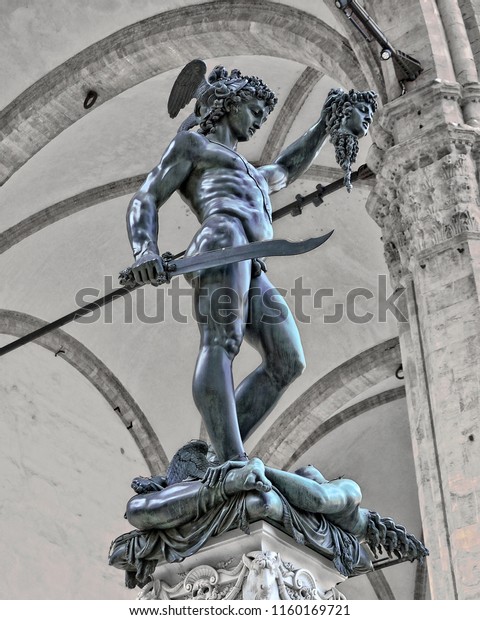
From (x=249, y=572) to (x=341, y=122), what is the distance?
4.86 ft

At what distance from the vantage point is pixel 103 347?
46.1 ft

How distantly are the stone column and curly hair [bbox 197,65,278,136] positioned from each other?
9.25 ft

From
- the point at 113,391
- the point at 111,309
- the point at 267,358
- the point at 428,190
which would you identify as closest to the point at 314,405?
the point at 113,391

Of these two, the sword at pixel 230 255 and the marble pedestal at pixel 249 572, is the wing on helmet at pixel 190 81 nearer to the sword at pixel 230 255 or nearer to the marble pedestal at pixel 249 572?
the sword at pixel 230 255

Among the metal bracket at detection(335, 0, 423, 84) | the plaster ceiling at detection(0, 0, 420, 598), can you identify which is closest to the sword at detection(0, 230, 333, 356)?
the metal bracket at detection(335, 0, 423, 84)

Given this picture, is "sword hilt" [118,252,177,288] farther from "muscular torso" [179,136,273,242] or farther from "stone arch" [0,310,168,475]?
"stone arch" [0,310,168,475]

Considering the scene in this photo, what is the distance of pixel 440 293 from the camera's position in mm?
6258

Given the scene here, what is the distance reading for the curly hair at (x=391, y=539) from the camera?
117 inches

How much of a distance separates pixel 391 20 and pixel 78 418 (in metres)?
8.50

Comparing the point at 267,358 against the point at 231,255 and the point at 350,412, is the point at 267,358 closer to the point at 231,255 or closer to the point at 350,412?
the point at 231,255

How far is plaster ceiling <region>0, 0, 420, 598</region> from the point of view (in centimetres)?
1089

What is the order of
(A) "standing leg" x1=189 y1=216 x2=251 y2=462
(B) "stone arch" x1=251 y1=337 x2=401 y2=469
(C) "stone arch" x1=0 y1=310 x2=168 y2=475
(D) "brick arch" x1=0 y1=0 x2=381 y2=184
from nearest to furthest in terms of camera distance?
(A) "standing leg" x1=189 y1=216 x2=251 y2=462
(D) "brick arch" x1=0 y1=0 x2=381 y2=184
(B) "stone arch" x1=251 y1=337 x2=401 y2=469
(C) "stone arch" x1=0 y1=310 x2=168 y2=475
